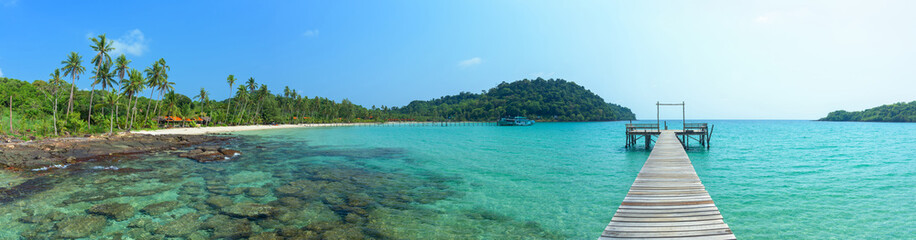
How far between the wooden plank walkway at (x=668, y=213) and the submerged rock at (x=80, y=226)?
10783mm

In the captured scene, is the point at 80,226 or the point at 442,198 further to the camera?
the point at 442,198

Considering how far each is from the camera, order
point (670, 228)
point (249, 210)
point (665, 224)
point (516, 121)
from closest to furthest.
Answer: point (670, 228), point (665, 224), point (249, 210), point (516, 121)

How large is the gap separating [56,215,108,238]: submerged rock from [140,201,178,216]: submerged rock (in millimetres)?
930

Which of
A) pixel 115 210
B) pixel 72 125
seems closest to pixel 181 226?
pixel 115 210

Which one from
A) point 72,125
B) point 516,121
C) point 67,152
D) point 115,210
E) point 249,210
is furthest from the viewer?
point 516,121

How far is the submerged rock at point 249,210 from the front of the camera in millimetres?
9647

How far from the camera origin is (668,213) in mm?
7336

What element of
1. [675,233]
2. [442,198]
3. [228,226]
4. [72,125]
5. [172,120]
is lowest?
[442,198]

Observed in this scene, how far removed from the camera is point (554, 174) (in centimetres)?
1833

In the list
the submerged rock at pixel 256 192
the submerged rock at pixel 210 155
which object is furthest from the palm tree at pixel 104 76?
the submerged rock at pixel 256 192

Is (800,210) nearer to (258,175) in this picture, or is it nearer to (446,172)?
(446,172)

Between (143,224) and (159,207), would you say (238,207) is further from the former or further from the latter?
(159,207)

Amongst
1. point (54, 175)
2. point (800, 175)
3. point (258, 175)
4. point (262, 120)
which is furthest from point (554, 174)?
point (262, 120)

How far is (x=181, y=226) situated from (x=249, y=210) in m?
1.58
